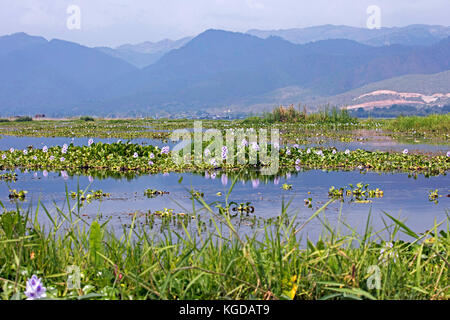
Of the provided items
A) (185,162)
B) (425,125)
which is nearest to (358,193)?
(185,162)

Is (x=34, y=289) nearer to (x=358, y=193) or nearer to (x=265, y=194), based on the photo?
(x=265, y=194)

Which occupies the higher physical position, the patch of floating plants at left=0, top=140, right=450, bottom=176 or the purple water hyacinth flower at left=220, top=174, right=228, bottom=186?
the patch of floating plants at left=0, top=140, right=450, bottom=176

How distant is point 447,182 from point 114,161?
744 centimetres

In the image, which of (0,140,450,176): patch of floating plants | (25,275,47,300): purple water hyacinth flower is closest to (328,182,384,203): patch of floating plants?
(0,140,450,176): patch of floating plants

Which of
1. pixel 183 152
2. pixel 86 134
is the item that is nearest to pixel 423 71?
pixel 86 134

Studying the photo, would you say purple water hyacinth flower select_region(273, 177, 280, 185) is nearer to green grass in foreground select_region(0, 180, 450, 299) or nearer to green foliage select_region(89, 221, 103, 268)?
green grass in foreground select_region(0, 180, 450, 299)

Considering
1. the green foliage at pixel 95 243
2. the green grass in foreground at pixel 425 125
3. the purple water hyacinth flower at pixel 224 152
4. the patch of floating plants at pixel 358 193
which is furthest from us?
the green grass in foreground at pixel 425 125

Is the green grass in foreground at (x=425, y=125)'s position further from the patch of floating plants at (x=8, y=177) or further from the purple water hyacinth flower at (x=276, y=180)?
the patch of floating plants at (x=8, y=177)

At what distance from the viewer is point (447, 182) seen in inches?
473

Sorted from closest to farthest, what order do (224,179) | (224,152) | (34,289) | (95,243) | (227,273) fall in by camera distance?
1. (34,289)
2. (227,273)
3. (95,243)
4. (224,179)
5. (224,152)

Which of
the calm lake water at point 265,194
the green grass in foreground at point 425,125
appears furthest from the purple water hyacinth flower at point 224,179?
the green grass in foreground at point 425,125

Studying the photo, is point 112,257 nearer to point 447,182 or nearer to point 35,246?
point 35,246

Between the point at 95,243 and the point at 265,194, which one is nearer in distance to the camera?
the point at 95,243

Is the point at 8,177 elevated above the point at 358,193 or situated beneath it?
elevated above
